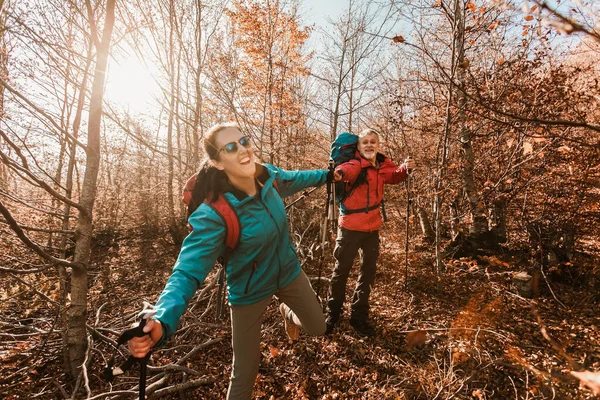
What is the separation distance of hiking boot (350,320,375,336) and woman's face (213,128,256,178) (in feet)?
8.84

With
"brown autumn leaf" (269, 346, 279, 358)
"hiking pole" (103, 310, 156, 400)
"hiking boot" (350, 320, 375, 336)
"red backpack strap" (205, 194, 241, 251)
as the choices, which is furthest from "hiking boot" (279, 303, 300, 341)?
"hiking pole" (103, 310, 156, 400)

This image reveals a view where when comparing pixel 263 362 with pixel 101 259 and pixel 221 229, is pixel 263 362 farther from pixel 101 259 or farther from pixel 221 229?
pixel 101 259

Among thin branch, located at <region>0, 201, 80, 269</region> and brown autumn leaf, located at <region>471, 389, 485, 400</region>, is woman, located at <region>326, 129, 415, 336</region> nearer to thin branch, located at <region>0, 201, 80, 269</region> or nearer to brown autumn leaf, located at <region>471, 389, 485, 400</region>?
brown autumn leaf, located at <region>471, 389, 485, 400</region>

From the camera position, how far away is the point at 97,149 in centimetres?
301

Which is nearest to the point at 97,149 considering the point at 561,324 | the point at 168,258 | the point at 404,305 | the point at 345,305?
the point at 345,305

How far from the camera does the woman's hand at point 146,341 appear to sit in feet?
4.87

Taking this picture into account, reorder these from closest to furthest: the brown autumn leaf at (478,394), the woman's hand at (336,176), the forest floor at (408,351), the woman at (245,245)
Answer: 1. the woman at (245,245)
2. the brown autumn leaf at (478,394)
3. the forest floor at (408,351)
4. the woman's hand at (336,176)

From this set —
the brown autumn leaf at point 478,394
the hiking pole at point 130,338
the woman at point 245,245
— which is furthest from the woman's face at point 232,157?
the brown autumn leaf at point 478,394

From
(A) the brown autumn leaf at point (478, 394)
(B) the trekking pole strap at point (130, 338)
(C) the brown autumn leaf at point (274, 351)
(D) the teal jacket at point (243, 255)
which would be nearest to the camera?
(B) the trekking pole strap at point (130, 338)

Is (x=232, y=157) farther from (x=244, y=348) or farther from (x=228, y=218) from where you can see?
(x=244, y=348)

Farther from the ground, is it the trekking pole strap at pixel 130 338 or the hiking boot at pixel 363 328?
the trekking pole strap at pixel 130 338

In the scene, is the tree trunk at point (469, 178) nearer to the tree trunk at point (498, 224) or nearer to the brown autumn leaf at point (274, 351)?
the tree trunk at point (498, 224)

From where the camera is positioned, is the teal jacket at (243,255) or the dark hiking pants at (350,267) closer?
the teal jacket at (243,255)

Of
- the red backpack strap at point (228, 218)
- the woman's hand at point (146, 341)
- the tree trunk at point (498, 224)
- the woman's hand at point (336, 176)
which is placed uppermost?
the woman's hand at point (336, 176)
